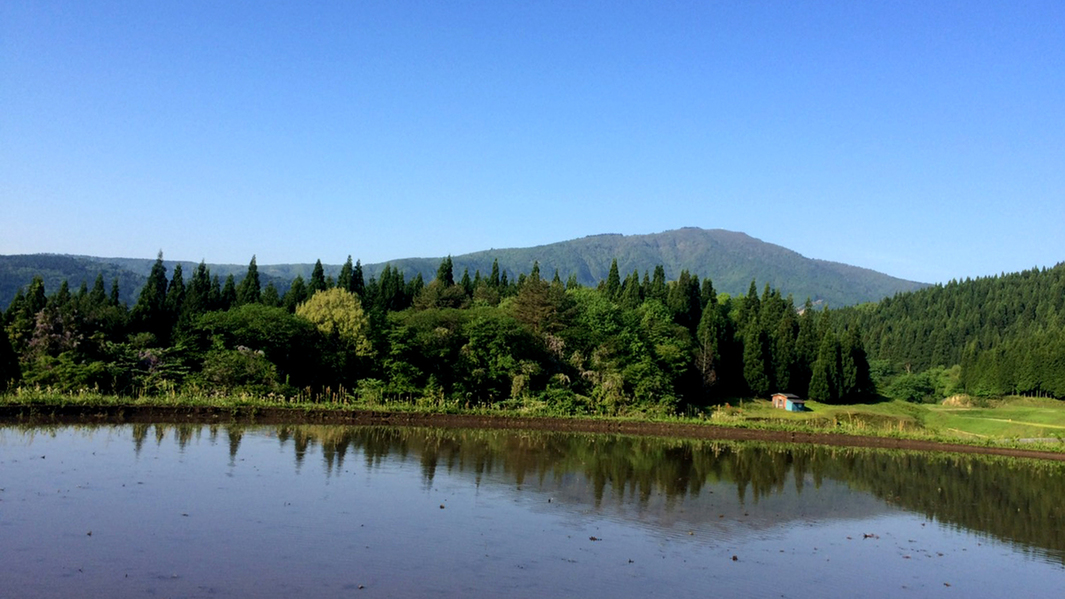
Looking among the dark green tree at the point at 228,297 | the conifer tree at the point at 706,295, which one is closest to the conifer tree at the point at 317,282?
the dark green tree at the point at 228,297

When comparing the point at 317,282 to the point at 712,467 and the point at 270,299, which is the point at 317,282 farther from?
the point at 712,467

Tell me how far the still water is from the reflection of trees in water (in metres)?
0.19

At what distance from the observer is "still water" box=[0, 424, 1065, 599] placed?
14.0m

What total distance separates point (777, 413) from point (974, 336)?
7730 centimetres

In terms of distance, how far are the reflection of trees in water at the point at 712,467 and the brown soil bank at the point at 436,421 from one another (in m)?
1.59

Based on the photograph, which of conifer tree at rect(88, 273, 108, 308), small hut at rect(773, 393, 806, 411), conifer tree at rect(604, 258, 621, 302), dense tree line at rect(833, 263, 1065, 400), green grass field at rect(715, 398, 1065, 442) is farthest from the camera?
dense tree line at rect(833, 263, 1065, 400)

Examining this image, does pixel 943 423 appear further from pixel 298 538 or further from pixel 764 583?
pixel 298 538

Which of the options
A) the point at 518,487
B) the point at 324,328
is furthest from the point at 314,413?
the point at 518,487

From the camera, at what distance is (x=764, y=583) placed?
51.1ft

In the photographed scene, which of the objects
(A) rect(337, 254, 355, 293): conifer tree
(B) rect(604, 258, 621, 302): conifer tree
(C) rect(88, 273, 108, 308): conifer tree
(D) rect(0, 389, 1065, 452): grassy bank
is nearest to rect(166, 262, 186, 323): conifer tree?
(C) rect(88, 273, 108, 308): conifer tree

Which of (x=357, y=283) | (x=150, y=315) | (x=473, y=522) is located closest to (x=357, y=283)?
(x=357, y=283)

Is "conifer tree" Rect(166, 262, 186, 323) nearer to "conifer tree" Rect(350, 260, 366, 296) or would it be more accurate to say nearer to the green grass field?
"conifer tree" Rect(350, 260, 366, 296)

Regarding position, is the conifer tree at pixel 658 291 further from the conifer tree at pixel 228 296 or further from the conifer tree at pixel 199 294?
the conifer tree at pixel 199 294

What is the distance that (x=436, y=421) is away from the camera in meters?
38.6
